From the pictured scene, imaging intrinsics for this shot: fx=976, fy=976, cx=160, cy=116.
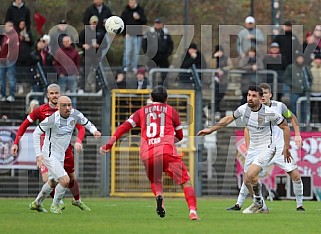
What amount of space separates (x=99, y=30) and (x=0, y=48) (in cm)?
262

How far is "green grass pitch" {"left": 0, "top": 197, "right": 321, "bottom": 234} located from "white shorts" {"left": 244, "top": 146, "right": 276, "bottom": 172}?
97cm

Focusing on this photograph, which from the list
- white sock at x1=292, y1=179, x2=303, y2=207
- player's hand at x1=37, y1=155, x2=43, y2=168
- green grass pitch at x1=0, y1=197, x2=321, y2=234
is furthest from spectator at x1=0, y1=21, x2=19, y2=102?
white sock at x1=292, y1=179, x2=303, y2=207

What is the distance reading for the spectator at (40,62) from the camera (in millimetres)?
26203

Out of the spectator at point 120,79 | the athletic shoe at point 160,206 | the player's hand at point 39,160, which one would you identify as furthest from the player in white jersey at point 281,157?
the spectator at point 120,79

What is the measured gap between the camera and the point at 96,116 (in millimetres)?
27500

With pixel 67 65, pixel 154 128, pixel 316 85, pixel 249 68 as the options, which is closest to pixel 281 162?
pixel 154 128

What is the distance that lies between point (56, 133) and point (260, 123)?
383 cm

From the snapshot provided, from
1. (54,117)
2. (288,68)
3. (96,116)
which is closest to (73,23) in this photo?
(96,116)

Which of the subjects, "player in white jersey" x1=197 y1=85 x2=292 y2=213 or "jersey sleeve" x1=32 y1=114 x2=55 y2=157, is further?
"jersey sleeve" x1=32 y1=114 x2=55 y2=157

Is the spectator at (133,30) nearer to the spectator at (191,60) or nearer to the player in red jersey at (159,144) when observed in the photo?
the spectator at (191,60)

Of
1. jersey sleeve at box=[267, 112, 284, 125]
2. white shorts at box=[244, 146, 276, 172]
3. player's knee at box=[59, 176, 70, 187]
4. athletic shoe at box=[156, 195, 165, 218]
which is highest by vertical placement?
jersey sleeve at box=[267, 112, 284, 125]

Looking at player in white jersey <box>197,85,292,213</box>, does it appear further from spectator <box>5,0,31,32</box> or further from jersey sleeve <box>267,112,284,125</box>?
spectator <box>5,0,31,32</box>

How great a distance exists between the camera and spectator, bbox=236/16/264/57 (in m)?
26.1

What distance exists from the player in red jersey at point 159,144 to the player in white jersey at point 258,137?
2.04 m
